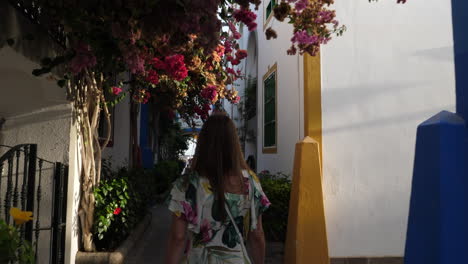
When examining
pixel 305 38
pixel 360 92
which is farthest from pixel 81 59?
pixel 360 92

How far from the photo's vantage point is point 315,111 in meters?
5.41

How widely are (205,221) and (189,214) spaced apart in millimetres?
98

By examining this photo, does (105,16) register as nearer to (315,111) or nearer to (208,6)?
(208,6)

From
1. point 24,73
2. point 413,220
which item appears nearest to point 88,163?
point 24,73

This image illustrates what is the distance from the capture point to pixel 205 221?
2.17m

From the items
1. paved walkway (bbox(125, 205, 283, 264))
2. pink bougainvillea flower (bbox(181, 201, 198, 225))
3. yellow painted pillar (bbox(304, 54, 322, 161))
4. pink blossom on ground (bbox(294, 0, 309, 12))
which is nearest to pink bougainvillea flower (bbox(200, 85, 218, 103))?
yellow painted pillar (bbox(304, 54, 322, 161))

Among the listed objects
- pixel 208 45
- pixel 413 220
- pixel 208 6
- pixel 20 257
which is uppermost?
pixel 208 6

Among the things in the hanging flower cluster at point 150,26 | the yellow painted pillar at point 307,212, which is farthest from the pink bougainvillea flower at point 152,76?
the yellow painted pillar at point 307,212

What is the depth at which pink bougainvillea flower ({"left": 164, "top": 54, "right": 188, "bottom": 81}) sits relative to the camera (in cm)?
427

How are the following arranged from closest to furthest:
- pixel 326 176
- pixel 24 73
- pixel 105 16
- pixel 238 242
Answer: pixel 238 242 → pixel 105 16 → pixel 24 73 → pixel 326 176

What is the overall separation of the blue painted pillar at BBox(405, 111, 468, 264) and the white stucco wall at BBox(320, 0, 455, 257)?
8.93 feet

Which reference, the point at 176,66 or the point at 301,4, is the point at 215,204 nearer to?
the point at 301,4

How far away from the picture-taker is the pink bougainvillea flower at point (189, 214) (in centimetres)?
217

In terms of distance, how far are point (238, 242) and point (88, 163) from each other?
3.10 metres
